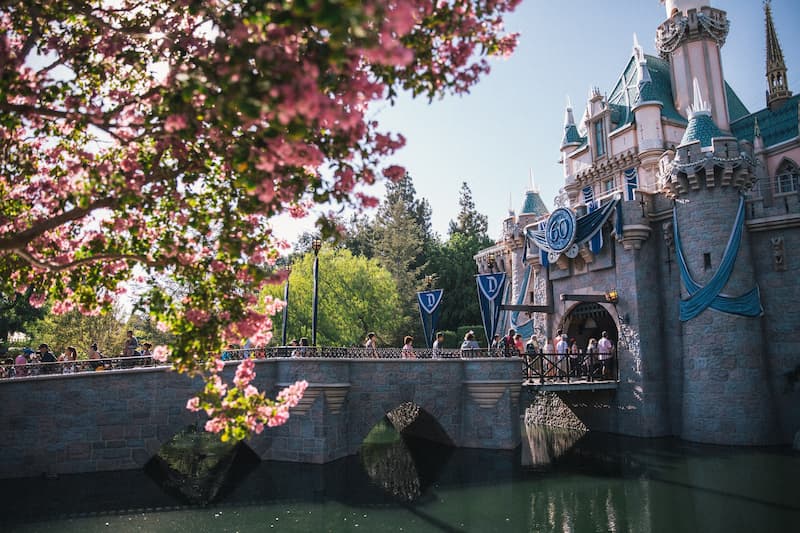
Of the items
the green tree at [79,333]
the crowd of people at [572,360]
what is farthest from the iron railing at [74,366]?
the green tree at [79,333]

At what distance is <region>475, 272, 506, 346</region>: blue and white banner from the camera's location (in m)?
20.9

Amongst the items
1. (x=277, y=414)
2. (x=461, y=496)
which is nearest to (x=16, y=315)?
(x=461, y=496)

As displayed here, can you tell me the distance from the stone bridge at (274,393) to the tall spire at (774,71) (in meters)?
22.8

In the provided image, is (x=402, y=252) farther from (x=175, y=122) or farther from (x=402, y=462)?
(x=175, y=122)

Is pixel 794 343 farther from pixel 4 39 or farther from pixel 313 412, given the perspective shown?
pixel 4 39

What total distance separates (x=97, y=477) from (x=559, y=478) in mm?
12237

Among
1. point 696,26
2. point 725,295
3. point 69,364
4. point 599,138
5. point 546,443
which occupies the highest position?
point 696,26

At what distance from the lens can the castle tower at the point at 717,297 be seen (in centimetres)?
1772

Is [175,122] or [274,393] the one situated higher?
[175,122]

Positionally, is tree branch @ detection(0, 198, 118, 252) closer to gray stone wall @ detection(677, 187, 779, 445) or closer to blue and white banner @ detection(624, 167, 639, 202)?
gray stone wall @ detection(677, 187, 779, 445)

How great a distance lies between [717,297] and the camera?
59.9ft

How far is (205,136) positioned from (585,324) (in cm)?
2357

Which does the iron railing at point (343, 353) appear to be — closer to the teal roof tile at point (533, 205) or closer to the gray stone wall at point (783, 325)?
the gray stone wall at point (783, 325)

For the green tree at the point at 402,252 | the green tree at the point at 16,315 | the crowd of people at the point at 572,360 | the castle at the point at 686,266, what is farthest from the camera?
the green tree at the point at 402,252
